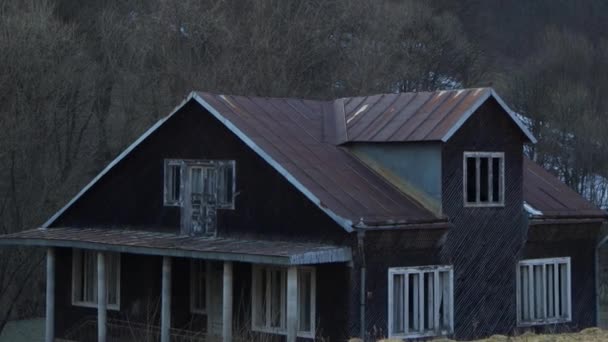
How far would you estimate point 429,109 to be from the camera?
2700 cm

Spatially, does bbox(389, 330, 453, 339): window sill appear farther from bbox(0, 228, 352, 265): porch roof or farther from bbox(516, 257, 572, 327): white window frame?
bbox(516, 257, 572, 327): white window frame

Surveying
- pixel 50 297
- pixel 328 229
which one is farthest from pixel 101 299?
pixel 328 229

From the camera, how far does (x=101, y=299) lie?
2788cm

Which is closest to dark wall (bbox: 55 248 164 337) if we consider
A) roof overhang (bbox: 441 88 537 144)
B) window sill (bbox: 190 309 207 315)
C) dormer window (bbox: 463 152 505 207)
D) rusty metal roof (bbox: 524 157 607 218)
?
window sill (bbox: 190 309 207 315)

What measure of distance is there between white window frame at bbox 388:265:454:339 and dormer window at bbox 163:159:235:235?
408cm

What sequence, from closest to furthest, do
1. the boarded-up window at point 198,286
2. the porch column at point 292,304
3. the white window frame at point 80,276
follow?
the porch column at point 292,304 < the boarded-up window at point 198,286 < the white window frame at point 80,276

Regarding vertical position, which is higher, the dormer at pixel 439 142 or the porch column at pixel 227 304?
the dormer at pixel 439 142

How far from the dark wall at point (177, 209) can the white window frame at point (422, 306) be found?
167 centimetres

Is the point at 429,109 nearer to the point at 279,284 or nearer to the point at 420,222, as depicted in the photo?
the point at 420,222

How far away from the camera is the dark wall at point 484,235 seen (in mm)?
26047

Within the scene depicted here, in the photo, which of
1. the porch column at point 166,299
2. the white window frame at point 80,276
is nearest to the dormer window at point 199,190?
the porch column at point 166,299

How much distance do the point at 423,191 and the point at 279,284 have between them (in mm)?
3629

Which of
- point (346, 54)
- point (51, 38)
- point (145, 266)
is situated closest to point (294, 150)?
point (145, 266)

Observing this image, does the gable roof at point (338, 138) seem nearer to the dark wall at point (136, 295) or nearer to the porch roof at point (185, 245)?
the porch roof at point (185, 245)
